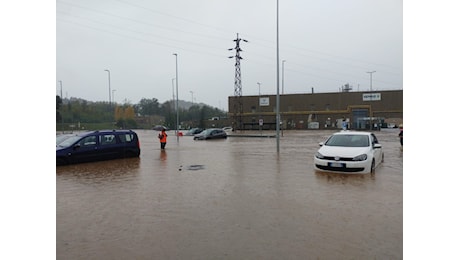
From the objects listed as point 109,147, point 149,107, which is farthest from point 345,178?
point 149,107

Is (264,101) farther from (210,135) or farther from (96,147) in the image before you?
(96,147)

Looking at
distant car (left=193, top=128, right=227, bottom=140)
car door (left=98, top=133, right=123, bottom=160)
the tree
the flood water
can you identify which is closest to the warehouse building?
distant car (left=193, top=128, right=227, bottom=140)

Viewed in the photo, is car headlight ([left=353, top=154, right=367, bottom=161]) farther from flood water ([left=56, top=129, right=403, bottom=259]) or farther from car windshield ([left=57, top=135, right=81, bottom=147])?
car windshield ([left=57, top=135, right=81, bottom=147])

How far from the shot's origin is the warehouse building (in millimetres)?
59266

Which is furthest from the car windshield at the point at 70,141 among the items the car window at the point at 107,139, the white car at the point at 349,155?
the white car at the point at 349,155

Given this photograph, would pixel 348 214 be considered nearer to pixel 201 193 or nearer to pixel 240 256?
pixel 240 256

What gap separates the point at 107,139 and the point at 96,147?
79 cm

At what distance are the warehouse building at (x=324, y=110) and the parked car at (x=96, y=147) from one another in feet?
136

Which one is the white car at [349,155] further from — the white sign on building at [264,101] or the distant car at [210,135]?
the white sign on building at [264,101]

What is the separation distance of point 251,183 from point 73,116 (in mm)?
53029

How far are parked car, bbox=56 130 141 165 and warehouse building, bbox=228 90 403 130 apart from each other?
41.4m
